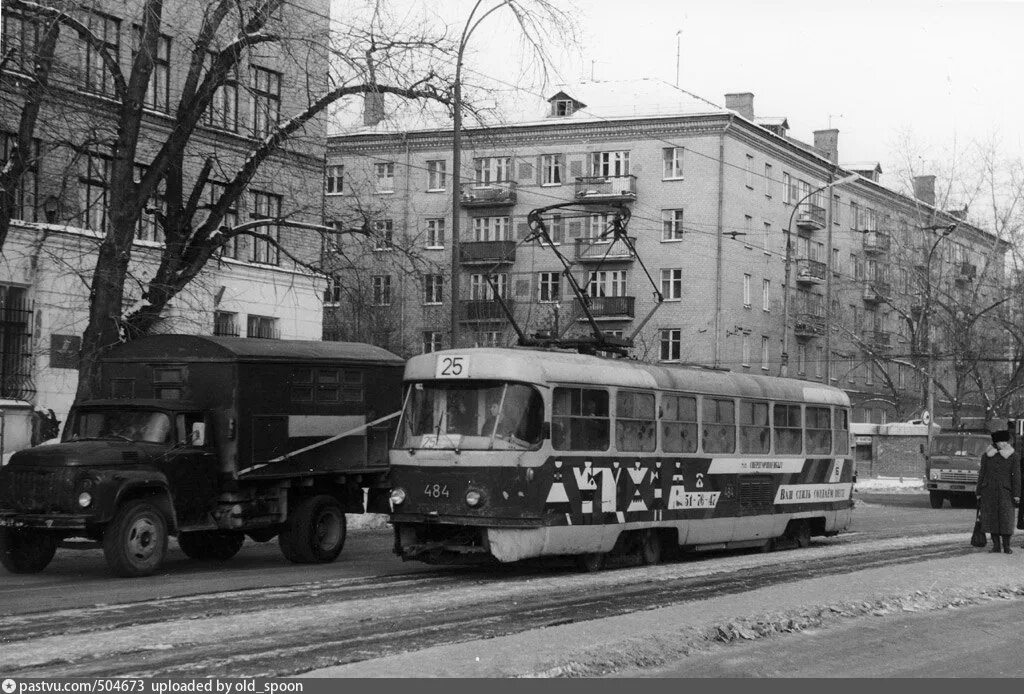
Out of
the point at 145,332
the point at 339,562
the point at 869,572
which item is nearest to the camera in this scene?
the point at 869,572

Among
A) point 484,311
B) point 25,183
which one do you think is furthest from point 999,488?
point 484,311

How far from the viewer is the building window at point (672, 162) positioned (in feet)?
221

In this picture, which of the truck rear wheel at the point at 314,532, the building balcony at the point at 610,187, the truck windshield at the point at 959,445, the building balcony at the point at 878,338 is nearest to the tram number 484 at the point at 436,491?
the truck rear wheel at the point at 314,532

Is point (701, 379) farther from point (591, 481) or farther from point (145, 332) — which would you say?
point (145, 332)

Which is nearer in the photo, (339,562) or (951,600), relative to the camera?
(951,600)

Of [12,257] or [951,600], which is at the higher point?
[12,257]

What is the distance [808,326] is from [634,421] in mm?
55896

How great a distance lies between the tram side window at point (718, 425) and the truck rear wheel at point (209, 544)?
6.33 m

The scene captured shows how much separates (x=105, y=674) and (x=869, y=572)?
1068 cm

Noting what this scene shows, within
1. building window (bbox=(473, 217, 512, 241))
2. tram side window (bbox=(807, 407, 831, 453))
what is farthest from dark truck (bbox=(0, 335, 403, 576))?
building window (bbox=(473, 217, 512, 241))

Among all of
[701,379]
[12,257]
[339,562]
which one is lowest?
[339,562]

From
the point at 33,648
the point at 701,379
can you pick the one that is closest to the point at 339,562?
the point at 701,379

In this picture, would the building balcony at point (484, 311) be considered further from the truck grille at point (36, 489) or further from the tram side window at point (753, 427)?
the truck grille at point (36, 489)

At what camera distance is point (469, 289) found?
64.5 metres
